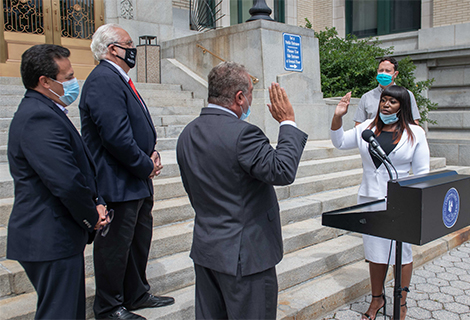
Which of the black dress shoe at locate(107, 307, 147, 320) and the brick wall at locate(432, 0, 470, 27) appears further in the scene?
the brick wall at locate(432, 0, 470, 27)

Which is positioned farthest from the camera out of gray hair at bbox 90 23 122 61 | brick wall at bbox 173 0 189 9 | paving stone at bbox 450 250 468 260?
brick wall at bbox 173 0 189 9

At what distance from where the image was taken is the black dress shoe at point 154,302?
337cm

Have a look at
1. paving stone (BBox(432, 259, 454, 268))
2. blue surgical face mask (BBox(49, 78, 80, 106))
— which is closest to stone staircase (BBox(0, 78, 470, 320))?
paving stone (BBox(432, 259, 454, 268))

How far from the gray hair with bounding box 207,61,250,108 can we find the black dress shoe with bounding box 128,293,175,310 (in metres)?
1.85

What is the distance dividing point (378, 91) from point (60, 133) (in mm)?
4211

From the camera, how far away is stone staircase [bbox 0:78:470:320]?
3443 mm

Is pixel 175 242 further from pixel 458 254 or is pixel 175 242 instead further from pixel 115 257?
pixel 458 254

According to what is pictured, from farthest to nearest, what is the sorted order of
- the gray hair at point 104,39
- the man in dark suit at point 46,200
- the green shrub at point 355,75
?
the green shrub at point 355,75, the gray hair at point 104,39, the man in dark suit at point 46,200

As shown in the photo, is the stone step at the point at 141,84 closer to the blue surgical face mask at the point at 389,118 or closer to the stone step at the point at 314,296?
the stone step at the point at 314,296

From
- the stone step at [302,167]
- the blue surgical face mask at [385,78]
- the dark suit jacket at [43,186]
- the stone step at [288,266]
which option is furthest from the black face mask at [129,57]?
the blue surgical face mask at [385,78]

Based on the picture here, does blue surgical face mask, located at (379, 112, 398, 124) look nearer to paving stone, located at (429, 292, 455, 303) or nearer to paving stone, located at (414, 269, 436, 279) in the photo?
paving stone, located at (429, 292, 455, 303)

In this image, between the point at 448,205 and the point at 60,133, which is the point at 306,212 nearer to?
the point at 448,205

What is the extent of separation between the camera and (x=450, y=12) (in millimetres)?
13555

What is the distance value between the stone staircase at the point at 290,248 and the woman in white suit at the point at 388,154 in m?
0.60
